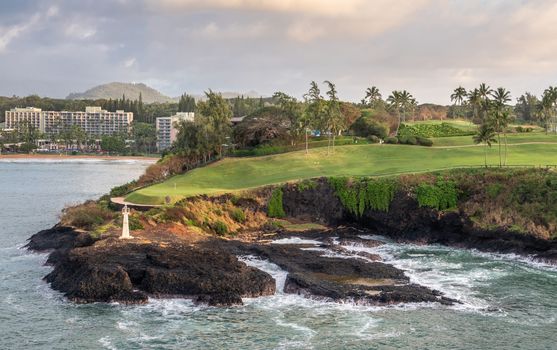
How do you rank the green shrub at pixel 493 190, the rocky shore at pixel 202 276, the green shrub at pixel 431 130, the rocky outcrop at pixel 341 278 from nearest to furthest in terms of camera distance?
the rocky shore at pixel 202 276
the rocky outcrop at pixel 341 278
the green shrub at pixel 493 190
the green shrub at pixel 431 130

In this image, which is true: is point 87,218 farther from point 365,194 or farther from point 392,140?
point 392,140

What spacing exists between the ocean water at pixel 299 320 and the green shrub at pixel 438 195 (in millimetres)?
13309

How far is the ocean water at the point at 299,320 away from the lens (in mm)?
28578

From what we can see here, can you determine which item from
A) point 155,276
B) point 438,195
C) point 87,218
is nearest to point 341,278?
point 155,276

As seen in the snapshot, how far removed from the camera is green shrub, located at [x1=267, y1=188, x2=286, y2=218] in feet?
194

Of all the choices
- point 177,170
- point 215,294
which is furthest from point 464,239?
point 177,170

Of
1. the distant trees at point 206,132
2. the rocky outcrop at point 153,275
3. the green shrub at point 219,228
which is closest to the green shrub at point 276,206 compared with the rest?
the green shrub at point 219,228

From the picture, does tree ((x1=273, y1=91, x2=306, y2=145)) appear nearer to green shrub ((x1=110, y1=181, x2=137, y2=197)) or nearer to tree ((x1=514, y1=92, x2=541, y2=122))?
green shrub ((x1=110, y1=181, x2=137, y2=197))

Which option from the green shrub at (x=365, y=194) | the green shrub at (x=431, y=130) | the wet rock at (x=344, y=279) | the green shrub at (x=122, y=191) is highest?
the green shrub at (x=431, y=130)

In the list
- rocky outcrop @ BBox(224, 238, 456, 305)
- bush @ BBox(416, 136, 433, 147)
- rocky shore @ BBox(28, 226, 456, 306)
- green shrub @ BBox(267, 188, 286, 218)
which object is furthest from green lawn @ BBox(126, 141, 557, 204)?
rocky shore @ BBox(28, 226, 456, 306)

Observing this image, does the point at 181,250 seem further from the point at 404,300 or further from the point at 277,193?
the point at 277,193

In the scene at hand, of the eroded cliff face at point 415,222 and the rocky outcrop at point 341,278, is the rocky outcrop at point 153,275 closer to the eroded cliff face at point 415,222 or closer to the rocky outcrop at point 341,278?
the rocky outcrop at point 341,278

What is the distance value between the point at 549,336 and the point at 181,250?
22395 millimetres

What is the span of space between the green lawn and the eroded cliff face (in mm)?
5348
